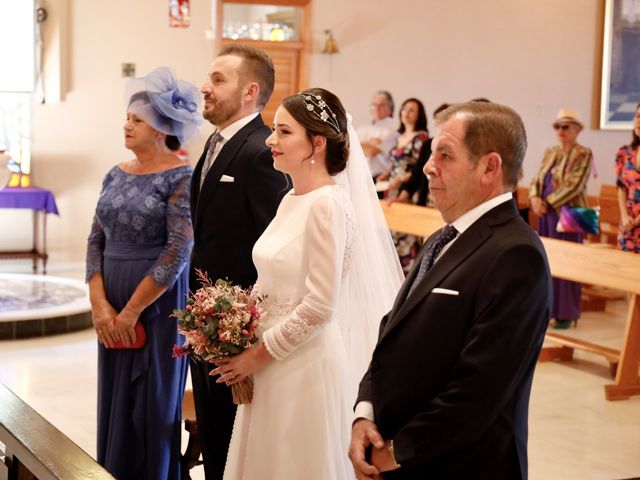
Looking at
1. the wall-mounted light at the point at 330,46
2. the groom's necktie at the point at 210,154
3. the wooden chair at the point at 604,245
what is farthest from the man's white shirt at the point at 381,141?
the groom's necktie at the point at 210,154

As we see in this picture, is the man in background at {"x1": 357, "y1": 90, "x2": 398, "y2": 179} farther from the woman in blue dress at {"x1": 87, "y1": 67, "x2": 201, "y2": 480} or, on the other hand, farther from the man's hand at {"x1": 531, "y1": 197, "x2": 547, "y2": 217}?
the woman in blue dress at {"x1": 87, "y1": 67, "x2": 201, "y2": 480}

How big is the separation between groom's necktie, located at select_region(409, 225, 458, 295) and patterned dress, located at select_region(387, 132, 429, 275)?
233 inches

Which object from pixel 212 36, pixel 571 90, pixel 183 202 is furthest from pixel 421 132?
pixel 571 90

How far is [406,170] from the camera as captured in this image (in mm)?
8438

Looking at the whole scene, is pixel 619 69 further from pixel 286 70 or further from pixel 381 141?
pixel 381 141

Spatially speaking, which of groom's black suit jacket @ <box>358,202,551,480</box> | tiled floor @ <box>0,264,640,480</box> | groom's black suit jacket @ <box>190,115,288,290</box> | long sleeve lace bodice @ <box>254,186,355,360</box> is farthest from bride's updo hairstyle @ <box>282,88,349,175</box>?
tiled floor @ <box>0,264,640,480</box>

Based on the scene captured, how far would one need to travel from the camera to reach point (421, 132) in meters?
8.47

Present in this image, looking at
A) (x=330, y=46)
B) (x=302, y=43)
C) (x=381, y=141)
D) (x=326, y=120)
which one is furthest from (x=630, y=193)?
(x=302, y=43)

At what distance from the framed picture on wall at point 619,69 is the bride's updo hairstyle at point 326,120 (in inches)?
443

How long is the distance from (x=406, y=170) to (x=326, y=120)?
555 cm

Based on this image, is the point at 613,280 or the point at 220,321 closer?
the point at 220,321

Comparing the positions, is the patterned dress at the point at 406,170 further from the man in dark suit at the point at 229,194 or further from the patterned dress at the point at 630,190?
the man in dark suit at the point at 229,194

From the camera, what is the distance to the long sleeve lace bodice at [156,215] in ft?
12.4

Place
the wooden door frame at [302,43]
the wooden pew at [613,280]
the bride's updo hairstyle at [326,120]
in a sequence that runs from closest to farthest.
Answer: the bride's updo hairstyle at [326,120], the wooden pew at [613,280], the wooden door frame at [302,43]
